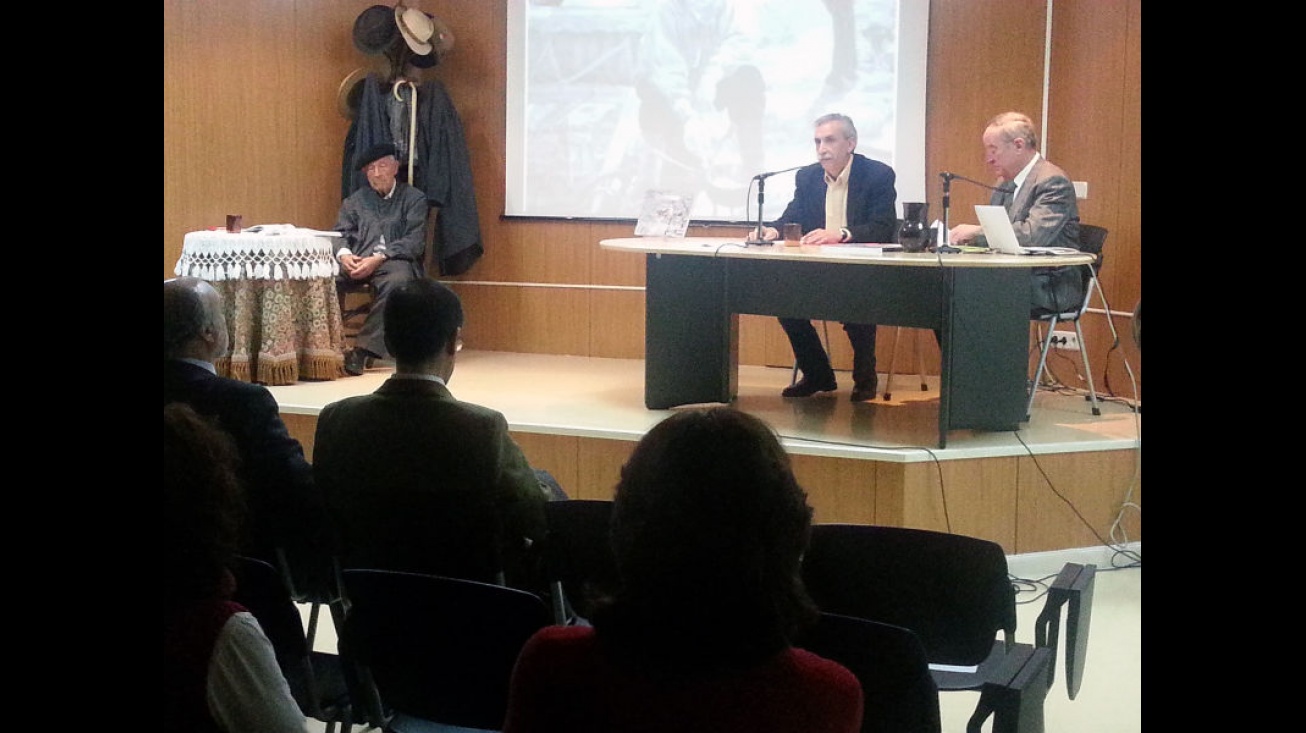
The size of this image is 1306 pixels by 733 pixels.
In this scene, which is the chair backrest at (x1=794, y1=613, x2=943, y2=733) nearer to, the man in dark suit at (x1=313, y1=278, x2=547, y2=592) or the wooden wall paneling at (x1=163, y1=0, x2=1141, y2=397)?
the man in dark suit at (x1=313, y1=278, x2=547, y2=592)

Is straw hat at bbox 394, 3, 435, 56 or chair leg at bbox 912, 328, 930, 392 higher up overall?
straw hat at bbox 394, 3, 435, 56

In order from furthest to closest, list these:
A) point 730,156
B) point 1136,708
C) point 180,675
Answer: point 730,156 → point 1136,708 → point 180,675

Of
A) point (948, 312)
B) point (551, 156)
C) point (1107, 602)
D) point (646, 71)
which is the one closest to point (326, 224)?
point (551, 156)

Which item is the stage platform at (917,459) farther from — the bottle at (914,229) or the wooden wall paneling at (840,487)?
the bottle at (914,229)

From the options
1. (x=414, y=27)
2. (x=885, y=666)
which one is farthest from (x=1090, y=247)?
(x=885, y=666)

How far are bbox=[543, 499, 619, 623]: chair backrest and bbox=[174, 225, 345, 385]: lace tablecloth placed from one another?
3.48 meters

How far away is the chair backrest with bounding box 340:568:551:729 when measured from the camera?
207 cm

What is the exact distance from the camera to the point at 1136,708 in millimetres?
3463

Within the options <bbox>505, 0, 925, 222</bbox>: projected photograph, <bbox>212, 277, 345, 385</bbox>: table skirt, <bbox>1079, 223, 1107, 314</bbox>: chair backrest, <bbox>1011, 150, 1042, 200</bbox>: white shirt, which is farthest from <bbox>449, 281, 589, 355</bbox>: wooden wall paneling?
<bbox>1079, 223, 1107, 314</bbox>: chair backrest

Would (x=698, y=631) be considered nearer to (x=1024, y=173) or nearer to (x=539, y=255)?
(x=1024, y=173)

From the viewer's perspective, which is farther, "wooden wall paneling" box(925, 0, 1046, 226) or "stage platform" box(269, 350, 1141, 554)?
"wooden wall paneling" box(925, 0, 1046, 226)

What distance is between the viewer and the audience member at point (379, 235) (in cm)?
644
